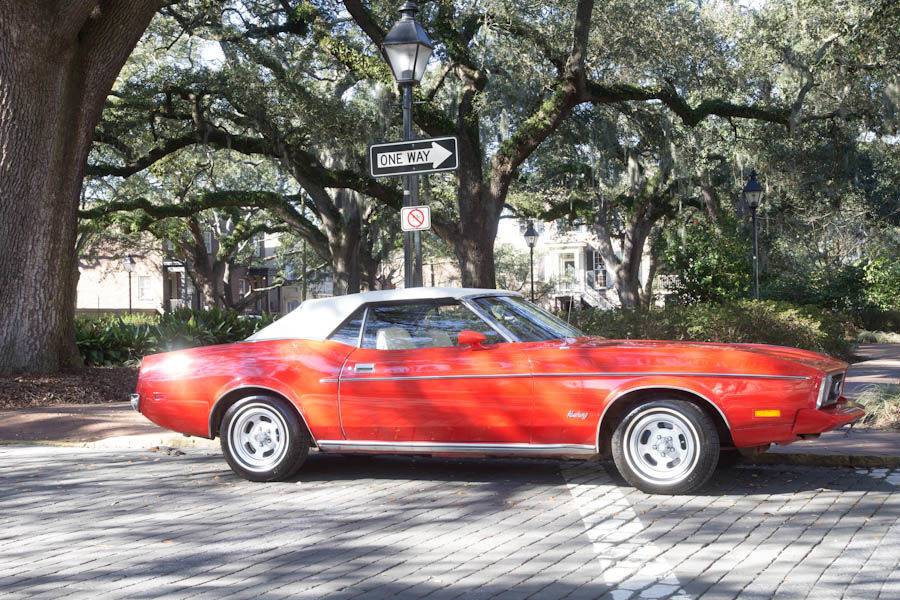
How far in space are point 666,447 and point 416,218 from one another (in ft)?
13.5

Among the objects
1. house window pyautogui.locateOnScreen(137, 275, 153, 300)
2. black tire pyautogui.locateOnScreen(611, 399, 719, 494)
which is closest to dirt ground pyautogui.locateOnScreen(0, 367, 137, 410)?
black tire pyautogui.locateOnScreen(611, 399, 719, 494)

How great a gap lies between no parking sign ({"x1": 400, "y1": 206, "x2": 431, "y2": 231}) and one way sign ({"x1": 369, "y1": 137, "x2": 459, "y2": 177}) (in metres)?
0.44

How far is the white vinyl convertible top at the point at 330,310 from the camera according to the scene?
7461 mm

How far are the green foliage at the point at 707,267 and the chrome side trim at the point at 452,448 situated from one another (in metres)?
15.0

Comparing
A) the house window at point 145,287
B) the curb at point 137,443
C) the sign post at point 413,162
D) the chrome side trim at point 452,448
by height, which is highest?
the house window at point 145,287

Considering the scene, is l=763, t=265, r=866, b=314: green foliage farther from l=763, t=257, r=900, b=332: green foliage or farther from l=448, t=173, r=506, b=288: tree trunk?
l=448, t=173, r=506, b=288: tree trunk

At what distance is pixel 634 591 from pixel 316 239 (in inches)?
1056

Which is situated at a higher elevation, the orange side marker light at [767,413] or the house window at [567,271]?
the house window at [567,271]

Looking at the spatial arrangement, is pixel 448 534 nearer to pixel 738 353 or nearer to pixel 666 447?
pixel 666 447

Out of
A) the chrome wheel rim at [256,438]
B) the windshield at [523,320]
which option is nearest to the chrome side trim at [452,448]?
the chrome wheel rim at [256,438]

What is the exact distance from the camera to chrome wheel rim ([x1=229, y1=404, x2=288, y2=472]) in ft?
24.3

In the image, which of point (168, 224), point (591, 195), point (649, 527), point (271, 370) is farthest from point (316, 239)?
Answer: point (649, 527)

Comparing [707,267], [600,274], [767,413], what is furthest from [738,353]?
[600,274]

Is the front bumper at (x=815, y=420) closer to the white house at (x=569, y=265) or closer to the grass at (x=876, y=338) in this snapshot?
the grass at (x=876, y=338)
